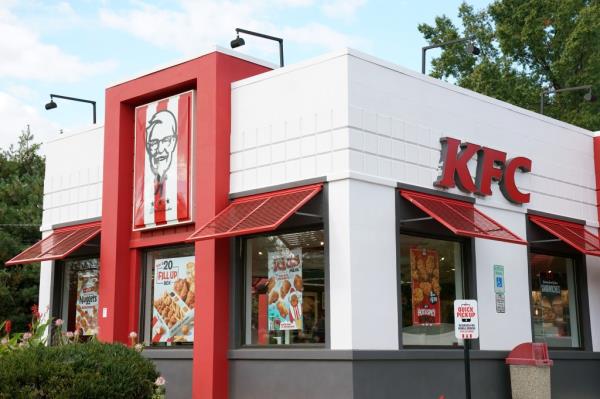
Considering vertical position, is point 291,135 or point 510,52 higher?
point 510,52

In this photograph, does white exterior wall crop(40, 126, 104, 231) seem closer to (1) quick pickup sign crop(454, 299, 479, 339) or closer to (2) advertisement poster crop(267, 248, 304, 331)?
(2) advertisement poster crop(267, 248, 304, 331)

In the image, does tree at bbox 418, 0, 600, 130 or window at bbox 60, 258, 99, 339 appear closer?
window at bbox 60, 258, 99, 339

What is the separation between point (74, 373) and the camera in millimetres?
11055

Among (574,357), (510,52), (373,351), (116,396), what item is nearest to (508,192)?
(574,357)

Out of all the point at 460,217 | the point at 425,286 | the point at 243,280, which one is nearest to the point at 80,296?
the point at 243,280

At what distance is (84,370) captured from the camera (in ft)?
36.5

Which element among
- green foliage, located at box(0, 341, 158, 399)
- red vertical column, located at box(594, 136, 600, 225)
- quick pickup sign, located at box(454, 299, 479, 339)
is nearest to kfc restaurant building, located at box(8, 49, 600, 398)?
red vertical column, located at box(594, 136, 600, 225)

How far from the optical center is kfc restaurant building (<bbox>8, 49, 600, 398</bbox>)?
42.8ft

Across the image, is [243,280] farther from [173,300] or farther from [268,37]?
[268,37]

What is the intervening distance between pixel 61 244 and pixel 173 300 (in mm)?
3365

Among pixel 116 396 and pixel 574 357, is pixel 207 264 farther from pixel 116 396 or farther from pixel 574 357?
pixel 574 357

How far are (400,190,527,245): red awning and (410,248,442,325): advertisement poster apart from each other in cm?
91

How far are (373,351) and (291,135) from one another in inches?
152

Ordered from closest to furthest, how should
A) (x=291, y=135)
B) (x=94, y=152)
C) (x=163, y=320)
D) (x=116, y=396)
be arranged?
(x=116, y=396) → (x=291, y=135) → (x=163, y=320) → (x=94, y=152)
